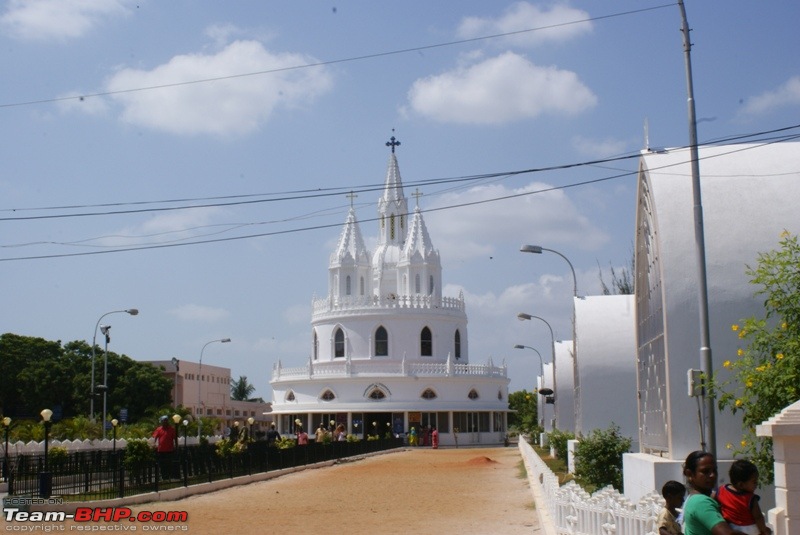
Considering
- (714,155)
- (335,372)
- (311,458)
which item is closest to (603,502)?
(714,155)

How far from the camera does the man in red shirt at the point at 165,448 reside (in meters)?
21.6

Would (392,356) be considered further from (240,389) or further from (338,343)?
(240,389)

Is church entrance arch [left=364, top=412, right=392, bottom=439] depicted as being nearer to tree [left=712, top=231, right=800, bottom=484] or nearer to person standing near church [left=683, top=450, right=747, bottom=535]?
tree [left=712, top=231, right=800, bottom=484]

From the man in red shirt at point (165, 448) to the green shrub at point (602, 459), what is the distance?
9120 mm

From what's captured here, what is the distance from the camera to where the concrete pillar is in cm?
797

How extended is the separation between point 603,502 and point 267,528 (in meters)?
6.58

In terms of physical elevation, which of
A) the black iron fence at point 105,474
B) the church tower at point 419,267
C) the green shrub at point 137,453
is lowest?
the black iron fence at point 105,474

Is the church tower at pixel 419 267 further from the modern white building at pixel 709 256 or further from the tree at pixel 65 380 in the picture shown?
the modern white building at pixel 709 256

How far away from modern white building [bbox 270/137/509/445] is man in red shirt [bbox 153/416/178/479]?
1463 inches

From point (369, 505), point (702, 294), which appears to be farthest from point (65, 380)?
point (702, 294)

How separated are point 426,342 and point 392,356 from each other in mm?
2870

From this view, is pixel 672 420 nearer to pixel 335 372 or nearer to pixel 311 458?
pixel 311 458

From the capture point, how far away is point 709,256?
15461mm

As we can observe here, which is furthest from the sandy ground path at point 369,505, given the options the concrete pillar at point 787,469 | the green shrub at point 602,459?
the concrete pillar at point 787,469
